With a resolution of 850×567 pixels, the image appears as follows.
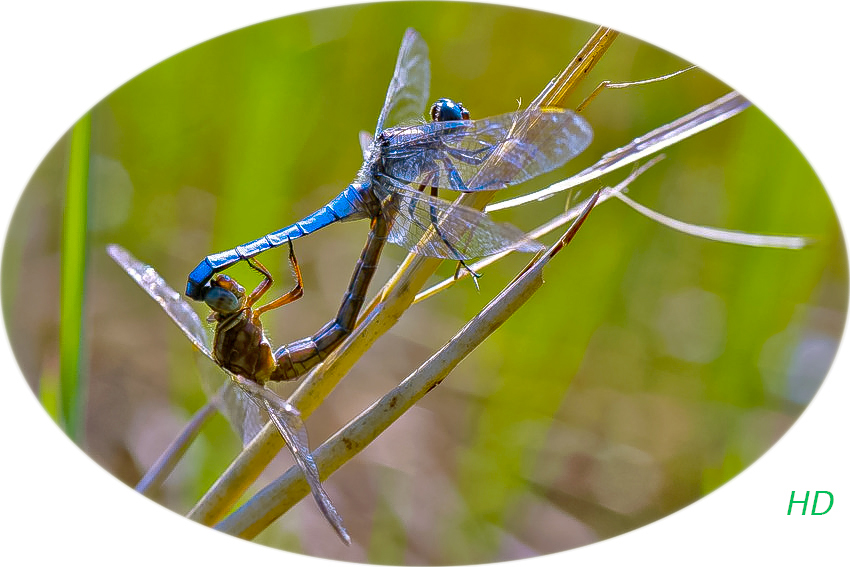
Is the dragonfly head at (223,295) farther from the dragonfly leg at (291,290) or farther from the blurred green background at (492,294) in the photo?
the blurred green background at (492,294)

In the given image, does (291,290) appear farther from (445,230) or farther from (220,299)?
(445,230)

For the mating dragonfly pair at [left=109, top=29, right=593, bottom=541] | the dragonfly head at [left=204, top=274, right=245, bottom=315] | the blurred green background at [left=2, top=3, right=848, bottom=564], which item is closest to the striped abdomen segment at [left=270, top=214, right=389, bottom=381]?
the mating dragonfly pair at [left=109, top=29, right=593, bottom=541]

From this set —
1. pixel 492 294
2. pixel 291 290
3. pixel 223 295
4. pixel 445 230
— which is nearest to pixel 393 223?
pixel 445 230

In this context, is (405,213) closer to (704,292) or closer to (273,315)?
(273,315)

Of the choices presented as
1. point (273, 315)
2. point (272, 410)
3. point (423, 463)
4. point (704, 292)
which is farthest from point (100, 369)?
point (704, 292)

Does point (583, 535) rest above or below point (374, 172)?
below

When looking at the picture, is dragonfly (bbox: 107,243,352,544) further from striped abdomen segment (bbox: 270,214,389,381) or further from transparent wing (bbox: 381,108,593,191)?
transparent wing (bbox: 381,108,593,191)
